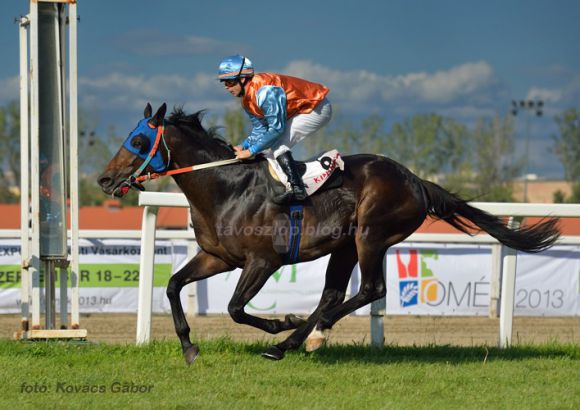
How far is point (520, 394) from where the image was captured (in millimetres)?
4629

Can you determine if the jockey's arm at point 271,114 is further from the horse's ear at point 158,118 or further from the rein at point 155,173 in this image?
the horse's ear at point 158,118

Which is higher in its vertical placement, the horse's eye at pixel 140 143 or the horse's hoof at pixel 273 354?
the horse's eye at pixel 140 143

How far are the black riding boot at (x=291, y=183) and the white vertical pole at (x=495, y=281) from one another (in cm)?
576

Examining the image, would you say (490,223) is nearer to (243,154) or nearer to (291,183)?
(291,183)

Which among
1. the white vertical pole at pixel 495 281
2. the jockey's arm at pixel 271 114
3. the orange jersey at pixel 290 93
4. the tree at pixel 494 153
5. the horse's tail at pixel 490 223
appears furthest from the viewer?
the tree at pixel 494 153

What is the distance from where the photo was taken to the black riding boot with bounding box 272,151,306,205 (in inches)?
222

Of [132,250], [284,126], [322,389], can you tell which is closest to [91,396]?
[322,389]

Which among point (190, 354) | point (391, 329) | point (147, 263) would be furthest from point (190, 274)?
point (391, 329)

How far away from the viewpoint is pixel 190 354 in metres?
5.52

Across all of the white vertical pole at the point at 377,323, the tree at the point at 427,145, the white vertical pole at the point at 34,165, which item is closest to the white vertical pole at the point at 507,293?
the white vertical pole at the point at 377,323

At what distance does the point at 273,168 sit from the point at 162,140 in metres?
0.76

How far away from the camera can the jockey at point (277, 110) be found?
5.61m

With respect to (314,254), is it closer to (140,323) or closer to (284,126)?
(284,126)

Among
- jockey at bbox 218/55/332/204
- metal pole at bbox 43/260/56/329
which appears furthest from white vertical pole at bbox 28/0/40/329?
jockey at bbox 218/55/332/204
